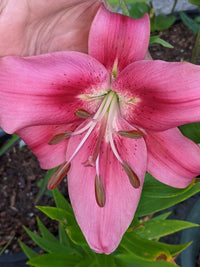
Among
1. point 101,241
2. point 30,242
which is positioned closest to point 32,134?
point 101,241

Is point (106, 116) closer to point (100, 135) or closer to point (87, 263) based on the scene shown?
point (100, 135)

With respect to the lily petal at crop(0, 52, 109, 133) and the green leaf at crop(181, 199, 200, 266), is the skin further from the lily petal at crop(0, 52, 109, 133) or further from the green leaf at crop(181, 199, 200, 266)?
the green leaf at crop(181, 199, 200, 266)

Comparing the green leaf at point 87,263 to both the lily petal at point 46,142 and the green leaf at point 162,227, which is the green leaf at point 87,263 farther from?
the lily petal at point 46,142

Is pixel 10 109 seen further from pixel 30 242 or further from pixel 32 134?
pixel 30 242

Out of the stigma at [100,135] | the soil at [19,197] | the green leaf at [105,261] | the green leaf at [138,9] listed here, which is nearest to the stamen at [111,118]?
the stigma at [100,135]

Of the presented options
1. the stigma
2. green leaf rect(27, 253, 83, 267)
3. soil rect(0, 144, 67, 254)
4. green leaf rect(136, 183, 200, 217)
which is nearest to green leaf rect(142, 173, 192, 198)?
green leaf rect(136, 183, 200, 217)

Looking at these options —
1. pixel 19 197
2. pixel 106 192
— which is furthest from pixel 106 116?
pixel 19 197

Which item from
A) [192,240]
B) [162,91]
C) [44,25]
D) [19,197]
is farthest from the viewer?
[19,197]
